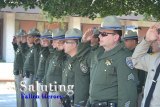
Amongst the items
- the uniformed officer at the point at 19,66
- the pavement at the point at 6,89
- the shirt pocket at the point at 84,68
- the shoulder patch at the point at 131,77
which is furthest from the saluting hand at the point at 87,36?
the pavement at the point at 6,89

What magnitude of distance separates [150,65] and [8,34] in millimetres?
25689

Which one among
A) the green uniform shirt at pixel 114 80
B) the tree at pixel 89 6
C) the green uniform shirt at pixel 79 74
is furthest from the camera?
the tree at pixel 89 6

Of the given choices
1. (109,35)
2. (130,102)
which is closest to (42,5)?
(109,35)

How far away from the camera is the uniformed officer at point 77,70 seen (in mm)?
5496

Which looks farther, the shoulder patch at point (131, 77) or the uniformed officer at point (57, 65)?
the uniformed officer at point (57, 65)

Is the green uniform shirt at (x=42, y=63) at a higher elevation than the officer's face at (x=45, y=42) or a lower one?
lower

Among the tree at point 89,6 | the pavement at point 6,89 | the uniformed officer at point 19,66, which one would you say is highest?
the tree at point 89,6

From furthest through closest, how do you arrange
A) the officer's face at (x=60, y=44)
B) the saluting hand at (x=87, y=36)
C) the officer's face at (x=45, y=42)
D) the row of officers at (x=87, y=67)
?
the officer's face at (x=45, y=42) < the officer's face at (x=60, y=44) < the saluting hand at (x=87, y=36) < the row of officers at (x=87, y=67)

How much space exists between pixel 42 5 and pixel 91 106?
4.80 meters

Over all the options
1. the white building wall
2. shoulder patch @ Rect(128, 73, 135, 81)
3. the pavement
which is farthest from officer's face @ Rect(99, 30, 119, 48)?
the white building wall

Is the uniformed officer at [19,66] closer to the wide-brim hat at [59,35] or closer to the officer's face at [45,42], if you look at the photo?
the officer's face at [45,42]

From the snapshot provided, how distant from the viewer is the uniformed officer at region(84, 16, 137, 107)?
4.33 m

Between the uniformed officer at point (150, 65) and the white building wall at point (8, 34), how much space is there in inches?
986

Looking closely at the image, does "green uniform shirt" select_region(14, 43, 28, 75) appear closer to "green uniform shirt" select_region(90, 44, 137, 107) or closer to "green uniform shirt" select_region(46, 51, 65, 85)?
"green uniform shirt" select_region(46, 51, 65, 85)
